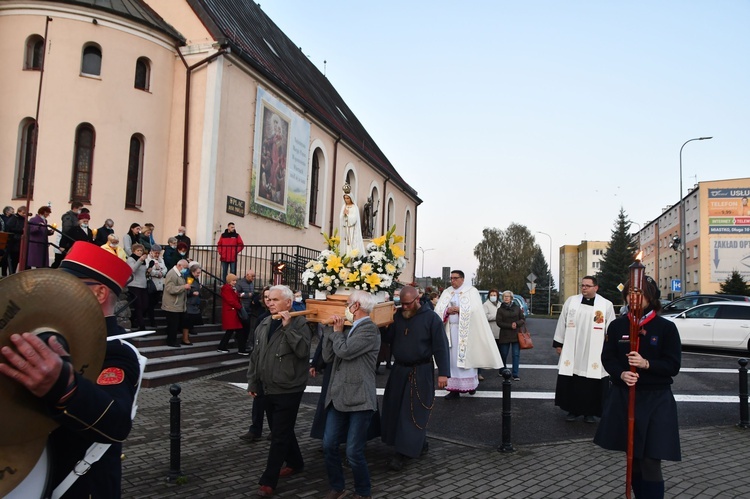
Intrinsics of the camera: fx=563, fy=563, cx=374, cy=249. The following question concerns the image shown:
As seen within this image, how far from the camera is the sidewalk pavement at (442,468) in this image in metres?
5.28

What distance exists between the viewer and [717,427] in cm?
800

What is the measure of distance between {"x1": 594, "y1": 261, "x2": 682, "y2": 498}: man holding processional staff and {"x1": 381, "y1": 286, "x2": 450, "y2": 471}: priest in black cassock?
2.10m

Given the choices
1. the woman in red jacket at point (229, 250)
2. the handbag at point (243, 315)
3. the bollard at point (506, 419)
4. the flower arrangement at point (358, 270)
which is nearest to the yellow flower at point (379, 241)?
the flower arrangement at point (358, 270)

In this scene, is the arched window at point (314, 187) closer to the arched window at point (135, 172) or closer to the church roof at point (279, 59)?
the church roof at point (279, 59)

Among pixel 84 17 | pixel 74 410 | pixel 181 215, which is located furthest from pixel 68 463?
pixel 84 17

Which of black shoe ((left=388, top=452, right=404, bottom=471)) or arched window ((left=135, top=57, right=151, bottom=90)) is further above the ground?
arched window ((left=135, top=57, right=151, bottom=90))

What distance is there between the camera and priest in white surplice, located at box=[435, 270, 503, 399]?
9695mm

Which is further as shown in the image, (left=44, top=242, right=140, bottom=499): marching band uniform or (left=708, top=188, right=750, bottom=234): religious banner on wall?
(left=708, top=188, right=750, bottom=234): religious banner on wall

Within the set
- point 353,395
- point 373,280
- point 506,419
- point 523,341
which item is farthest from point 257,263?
point 353,395

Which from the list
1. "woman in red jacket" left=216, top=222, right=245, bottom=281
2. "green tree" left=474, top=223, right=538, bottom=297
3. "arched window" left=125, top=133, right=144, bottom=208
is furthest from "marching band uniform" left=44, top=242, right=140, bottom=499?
"green tree" left=474, top=223, right=538, bottom=297

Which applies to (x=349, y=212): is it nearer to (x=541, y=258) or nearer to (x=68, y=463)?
(x=68, y=463)

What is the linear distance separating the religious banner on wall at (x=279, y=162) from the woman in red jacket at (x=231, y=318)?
7.48 m

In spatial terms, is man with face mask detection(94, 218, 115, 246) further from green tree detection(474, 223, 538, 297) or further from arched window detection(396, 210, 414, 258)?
green tree detection(474, 223, 538, 297)

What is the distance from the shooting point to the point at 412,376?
632 cm
